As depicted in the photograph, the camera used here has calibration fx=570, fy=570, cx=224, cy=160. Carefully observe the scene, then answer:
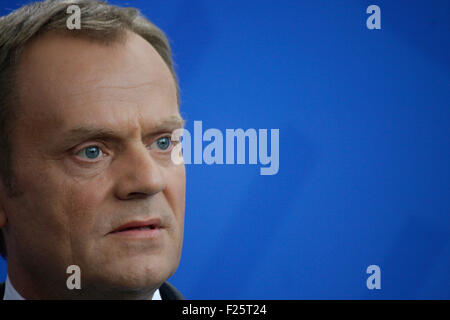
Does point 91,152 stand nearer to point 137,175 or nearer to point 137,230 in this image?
point 137,175

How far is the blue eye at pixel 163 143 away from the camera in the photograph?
1.88 meters

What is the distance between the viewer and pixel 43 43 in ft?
6.05

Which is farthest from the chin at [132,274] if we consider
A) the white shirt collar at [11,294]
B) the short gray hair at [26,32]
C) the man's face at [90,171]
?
the short gray hair at [26,32]

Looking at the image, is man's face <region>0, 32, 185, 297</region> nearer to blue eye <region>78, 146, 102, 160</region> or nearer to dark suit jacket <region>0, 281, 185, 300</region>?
blue eye <region>78, 146, 102, 160</region>

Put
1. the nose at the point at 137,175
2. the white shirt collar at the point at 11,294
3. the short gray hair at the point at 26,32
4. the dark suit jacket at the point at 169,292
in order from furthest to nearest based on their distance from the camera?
1. the dark suit jacket at the point at 169,292
2. the white shirt collar at the point at 11,294
3. the short gray hair at the point at 26,32
4. the nose at the point at 137,175

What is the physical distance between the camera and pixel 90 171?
69.2 inches

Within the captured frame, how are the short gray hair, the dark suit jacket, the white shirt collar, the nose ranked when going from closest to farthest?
the nose
the short gray hair
the white shirt collar
the dark suit jacket

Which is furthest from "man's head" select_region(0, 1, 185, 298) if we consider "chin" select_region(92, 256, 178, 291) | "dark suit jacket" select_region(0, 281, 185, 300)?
"dark suit jacket" select_region(0, 281, 185, 300)

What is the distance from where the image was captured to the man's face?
1731 millimetres

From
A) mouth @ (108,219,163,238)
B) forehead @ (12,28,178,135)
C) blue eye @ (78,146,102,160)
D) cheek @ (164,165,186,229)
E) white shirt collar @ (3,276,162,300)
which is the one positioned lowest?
white shirt collar @ (3,276,162,300)

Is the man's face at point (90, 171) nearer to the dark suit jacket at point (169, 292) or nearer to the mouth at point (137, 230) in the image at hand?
the mouth at point (137, 230)

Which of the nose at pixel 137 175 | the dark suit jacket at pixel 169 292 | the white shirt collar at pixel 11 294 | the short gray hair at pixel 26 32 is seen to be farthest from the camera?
the dark suit jacket at pixel 169 292
